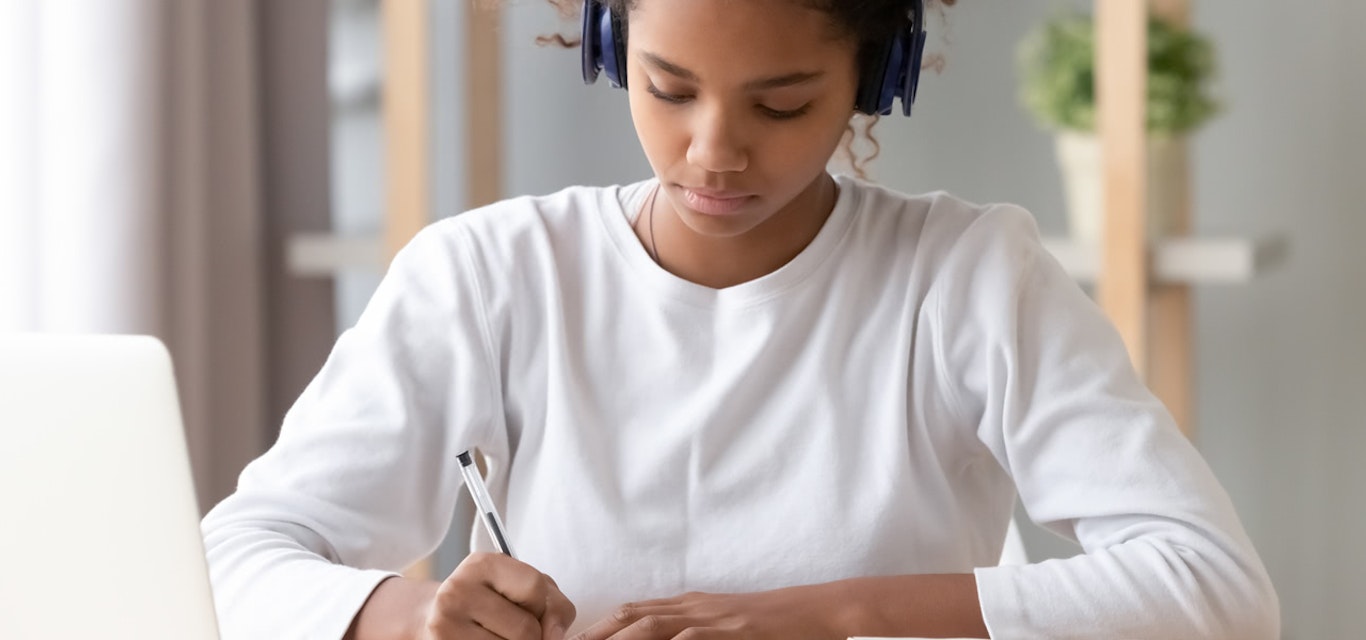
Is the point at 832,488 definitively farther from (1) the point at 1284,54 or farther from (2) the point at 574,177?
(2) the point at 574,177

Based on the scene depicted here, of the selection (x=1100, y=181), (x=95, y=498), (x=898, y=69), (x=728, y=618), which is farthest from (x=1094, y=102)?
(x=95, y=498)

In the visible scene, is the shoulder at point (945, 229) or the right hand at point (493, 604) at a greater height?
the shoulder at point (945, 229)

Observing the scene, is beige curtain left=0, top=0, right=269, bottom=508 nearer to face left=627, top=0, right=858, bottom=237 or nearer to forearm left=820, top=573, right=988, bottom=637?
face left=627, top=0, right=858, bottom=237

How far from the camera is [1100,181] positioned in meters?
1.95

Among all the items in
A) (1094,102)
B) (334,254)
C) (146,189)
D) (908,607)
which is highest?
(1094,102)

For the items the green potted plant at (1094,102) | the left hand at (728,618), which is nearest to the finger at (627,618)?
the left hand at (728,618)

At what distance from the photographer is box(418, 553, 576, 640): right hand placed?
0.80 m

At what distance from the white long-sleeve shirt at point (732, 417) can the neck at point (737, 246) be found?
0.02 m

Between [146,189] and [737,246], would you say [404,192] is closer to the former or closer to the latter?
[146,189]

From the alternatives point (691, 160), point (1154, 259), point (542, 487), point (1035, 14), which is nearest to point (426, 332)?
point (542, 487)

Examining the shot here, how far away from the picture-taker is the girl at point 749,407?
3.00 feet

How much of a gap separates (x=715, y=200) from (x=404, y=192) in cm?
131

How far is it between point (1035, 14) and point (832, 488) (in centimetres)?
143

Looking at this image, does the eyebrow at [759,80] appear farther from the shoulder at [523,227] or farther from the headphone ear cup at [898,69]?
the shoulder at [523,227]
